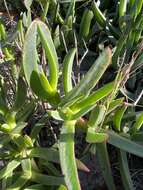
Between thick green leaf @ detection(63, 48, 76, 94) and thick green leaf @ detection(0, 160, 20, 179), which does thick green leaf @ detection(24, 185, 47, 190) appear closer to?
thick green leaf @ detection(0, 160, 20, 179)

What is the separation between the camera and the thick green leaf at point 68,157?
3.40ft

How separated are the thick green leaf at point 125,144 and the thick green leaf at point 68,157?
0.40ft

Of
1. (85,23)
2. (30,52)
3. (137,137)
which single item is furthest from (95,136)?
(85,23)

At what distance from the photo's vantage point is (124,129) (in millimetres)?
1251

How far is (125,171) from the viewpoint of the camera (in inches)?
48.6

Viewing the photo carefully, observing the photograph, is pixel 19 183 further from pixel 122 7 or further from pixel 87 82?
pixel 122 7

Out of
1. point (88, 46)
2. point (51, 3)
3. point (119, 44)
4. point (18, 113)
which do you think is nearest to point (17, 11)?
point (51, 3)

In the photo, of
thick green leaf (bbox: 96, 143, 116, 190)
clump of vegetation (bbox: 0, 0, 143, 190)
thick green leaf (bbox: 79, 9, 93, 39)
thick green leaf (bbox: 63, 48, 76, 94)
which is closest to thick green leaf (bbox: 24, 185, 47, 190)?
clump of vegetation (bbox: 0, 0, 143, 190)

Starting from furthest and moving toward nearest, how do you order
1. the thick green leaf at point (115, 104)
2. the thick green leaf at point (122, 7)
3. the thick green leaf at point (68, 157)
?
the thick green leaf at point (122, 7) < the thick green leaf at point (115, 104) < the thick green leaf at point (68, 157)

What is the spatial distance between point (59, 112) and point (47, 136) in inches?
10.8

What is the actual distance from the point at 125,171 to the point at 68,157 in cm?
24

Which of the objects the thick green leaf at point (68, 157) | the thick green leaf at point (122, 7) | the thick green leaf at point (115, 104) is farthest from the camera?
the thick green leaf at point (122, 7)

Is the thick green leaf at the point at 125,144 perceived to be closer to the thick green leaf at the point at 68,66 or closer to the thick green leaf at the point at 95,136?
the thick green leaf at the point at 95,136

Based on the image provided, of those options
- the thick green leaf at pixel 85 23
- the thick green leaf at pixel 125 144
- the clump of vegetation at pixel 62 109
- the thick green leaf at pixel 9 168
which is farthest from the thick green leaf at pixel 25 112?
the thick green leaf at pixel 85 23
